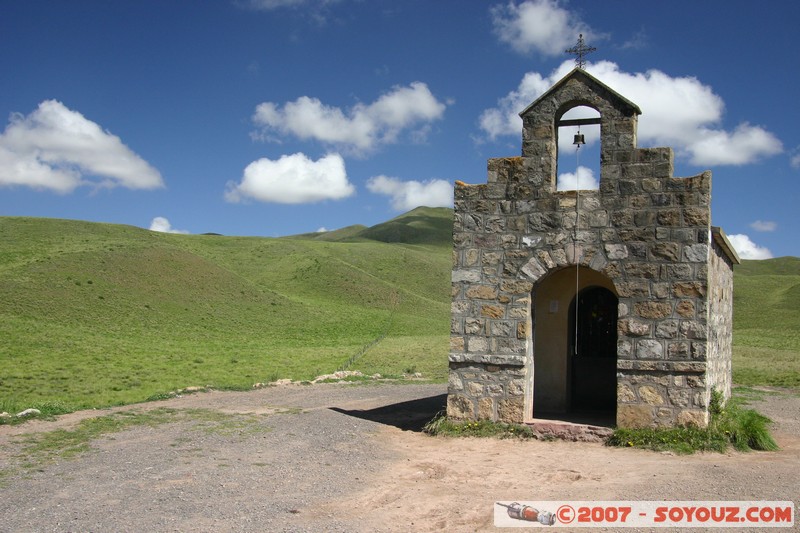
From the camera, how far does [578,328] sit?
14539 mm

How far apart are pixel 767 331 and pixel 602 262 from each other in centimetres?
4731

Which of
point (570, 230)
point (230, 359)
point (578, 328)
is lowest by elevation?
point (230, 359)

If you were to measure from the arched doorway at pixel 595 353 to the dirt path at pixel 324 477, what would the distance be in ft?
10.9

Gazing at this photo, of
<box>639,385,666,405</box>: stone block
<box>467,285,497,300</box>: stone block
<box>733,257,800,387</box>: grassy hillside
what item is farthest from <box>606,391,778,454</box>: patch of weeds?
<box>733,257,800,387</box>: grassy hillside

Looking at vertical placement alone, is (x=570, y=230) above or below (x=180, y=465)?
above

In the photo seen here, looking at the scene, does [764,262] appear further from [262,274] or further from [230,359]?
[230,359]

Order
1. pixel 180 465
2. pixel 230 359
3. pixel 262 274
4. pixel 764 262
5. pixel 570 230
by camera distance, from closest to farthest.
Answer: pixel 180 465
pixel 570 230
pixel 230 359
pixel 262 274
pixel 764 262

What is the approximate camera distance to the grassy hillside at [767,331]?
2534 centimetres

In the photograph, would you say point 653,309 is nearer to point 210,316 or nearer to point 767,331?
point 210,316

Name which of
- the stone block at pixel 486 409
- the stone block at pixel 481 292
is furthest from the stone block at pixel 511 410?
the stone block at pixel 481 292

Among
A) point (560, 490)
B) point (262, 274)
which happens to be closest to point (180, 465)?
point (560, 490)

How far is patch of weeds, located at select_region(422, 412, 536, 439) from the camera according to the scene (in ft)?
37.0

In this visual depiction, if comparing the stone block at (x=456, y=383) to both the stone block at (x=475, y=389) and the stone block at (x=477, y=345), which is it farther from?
the stone block at (x=477, y=345)

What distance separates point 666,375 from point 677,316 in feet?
3.15
